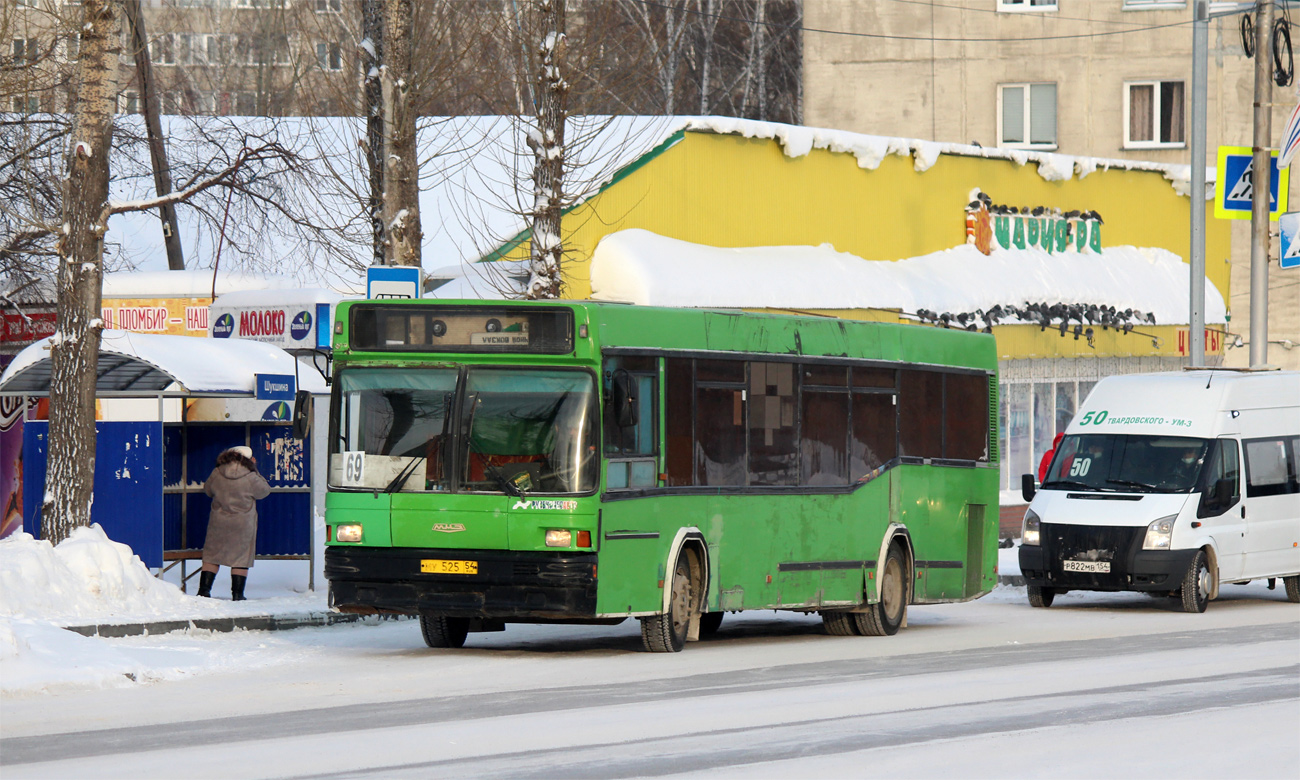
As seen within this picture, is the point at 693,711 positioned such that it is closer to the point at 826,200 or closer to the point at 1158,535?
the point at 1158,535

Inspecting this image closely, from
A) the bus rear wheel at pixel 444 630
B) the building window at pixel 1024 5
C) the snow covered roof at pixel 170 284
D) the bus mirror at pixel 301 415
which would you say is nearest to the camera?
the bus mirror at pixel 301 415

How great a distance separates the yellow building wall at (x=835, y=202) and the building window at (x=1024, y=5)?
11769 millimetres

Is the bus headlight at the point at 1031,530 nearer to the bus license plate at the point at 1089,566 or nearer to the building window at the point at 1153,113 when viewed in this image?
the bus license plate at the point at 1089,566

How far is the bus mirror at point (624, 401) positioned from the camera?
1417cm

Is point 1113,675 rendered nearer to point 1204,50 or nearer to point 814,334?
point 814,334

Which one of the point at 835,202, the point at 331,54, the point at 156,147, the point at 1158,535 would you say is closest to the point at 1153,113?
the point at 835,202

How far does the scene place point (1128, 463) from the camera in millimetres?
21422

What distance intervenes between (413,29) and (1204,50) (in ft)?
38.8

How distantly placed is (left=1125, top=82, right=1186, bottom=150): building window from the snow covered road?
33341 millimetres

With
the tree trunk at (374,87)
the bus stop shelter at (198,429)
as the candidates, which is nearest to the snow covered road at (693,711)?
the bus stop shelter at (198,429)

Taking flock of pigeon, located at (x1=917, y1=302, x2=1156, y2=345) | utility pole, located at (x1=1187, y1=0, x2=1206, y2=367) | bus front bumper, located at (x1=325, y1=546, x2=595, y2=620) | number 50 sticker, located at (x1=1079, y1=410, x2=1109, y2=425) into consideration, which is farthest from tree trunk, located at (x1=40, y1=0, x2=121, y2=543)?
flock of pigeon, located at (x1=917, y1=302, x2=1156, y2=345)

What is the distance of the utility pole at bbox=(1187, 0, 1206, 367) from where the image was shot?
26781 mm

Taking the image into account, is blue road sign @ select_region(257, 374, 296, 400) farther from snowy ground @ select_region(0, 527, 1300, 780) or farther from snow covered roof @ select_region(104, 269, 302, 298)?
snow covered roof @ select_region(104, 269, 302, 298)

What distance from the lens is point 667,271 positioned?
25359 millimetres
